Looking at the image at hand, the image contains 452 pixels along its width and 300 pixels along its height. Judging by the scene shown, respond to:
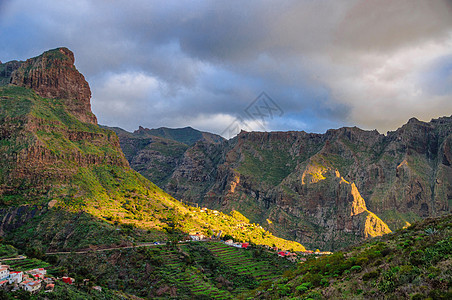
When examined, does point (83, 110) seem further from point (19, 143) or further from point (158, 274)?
point (158, 274)

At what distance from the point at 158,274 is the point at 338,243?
16062 cm

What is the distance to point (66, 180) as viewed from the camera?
108188mm

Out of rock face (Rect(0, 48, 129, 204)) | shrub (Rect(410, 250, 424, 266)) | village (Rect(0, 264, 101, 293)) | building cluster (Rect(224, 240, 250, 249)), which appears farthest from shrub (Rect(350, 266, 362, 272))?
rock face (Rect(0, 48, 129, 204))

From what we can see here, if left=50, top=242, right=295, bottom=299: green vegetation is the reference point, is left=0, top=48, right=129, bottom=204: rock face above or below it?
above

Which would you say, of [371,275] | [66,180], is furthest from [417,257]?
[66,180]

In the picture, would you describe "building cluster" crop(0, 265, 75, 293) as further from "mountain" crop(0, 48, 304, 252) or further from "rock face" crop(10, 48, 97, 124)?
"rock face" crop(10, 48, 97, 124)

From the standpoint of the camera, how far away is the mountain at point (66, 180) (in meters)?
87.4

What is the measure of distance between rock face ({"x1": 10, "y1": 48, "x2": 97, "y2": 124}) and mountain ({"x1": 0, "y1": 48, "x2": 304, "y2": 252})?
43cm

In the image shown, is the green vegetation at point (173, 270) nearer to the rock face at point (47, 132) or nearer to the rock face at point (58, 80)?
the rock face at point (47, 132)

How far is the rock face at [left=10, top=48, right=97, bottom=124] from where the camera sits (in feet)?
468

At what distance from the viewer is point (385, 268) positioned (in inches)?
987

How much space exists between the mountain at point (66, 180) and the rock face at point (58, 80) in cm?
43

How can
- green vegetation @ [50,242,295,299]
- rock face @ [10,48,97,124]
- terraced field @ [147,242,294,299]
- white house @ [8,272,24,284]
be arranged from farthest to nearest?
rock face @ [10,48,97,124], terraced field @ [147,242,294,299], green vegetation @ [50,242,295,299], white house @ [8,272,24,284]

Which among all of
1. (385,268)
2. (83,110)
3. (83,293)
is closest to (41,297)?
(83,293)
